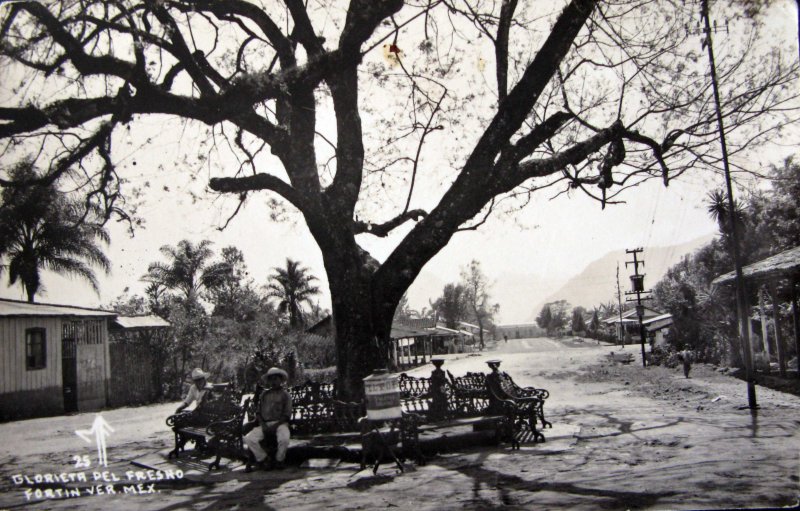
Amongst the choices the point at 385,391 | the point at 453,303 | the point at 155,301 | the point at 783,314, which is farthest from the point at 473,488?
the point at 453,303

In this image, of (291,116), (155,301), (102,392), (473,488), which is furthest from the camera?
(155,301)

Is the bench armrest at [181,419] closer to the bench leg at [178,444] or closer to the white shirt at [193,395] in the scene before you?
the bench leg at [178,444]

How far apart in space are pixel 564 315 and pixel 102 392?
107 metres

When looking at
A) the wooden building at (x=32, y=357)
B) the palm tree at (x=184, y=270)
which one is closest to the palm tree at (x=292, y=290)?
the palm tree at (x=184, y=270)

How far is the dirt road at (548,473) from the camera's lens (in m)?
4.73

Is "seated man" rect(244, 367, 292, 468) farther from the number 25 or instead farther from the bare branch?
the bare branch

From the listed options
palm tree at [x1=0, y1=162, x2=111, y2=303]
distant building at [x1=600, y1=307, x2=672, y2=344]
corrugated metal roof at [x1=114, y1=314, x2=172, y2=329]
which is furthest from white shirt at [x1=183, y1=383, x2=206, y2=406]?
distant building at [x1=600, y1=307, x2=672, y2=344]

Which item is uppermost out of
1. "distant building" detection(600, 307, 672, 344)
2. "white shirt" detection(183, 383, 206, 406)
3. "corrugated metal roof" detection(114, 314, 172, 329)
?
"corrugated metal roof" detection(114, 314, 172, 329)

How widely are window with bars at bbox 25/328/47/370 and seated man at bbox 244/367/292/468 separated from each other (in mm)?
3539

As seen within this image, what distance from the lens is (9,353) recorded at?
741cm

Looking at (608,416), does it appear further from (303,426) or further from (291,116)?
(291,116)

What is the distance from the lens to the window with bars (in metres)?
8.06

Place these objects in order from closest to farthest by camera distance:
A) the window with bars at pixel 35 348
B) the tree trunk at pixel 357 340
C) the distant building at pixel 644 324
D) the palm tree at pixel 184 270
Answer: the window with bars at pixel 35 348, the tree trunk at pixel 357 340, the palm tree at pixel 184 270, the distant building at pixel 644 324

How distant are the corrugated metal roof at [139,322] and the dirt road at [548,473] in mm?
8503
